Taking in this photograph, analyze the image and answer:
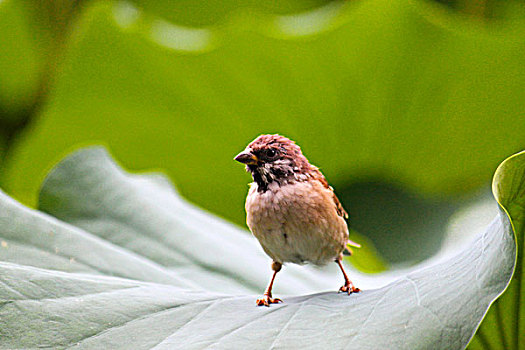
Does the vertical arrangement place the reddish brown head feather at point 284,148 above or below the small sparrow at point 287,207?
above

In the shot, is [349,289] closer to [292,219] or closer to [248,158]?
[292,219]

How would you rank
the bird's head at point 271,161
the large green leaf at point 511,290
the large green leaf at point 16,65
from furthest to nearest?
the large green leaf at point 16,65
the bird's head at point 271,161
the large green leaf at point 511,290

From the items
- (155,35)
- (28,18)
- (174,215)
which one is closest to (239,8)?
(155,35)

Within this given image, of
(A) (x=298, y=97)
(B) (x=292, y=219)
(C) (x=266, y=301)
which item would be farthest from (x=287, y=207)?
(A) (x=298, y=97)

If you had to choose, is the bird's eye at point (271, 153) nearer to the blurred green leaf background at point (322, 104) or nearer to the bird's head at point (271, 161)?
the bird's head at point (271, 161)

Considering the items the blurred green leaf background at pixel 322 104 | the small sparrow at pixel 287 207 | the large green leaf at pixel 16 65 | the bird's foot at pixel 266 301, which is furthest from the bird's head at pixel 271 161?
the large green leaf at pixel 16 65

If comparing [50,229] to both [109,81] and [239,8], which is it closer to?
[109,81]

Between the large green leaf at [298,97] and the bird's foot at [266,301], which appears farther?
the large green leaf at [298,97]

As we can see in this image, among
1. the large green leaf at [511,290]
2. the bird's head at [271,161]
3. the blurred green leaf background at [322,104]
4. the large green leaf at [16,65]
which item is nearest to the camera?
the large green leaf at [511,290]
